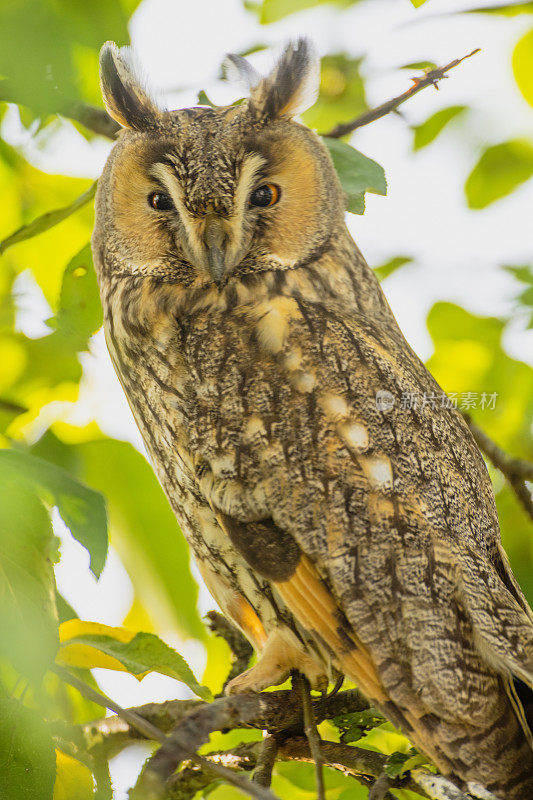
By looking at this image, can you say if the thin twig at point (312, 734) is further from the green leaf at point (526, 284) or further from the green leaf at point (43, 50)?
the green leaf at point (43, 50)

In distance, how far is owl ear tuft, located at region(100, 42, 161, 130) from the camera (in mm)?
1958

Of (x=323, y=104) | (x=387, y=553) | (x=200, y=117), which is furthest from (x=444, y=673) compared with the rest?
(x=323, y=104)

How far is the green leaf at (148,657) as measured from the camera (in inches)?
58.5

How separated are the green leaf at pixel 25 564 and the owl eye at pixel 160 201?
0.91 meters

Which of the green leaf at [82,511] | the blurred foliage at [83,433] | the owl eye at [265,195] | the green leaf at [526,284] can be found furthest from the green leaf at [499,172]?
the green leaf at [82,511]

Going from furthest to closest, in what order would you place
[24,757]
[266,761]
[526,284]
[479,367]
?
1. [479,367]
2. [526,284]
3. [266,761]
4. [24,757]

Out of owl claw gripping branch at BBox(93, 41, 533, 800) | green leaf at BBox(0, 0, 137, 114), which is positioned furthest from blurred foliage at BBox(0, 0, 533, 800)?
owl claw gripping branch at BBox(93, 41, 533, 800)

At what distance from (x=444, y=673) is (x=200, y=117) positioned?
136 centimetres

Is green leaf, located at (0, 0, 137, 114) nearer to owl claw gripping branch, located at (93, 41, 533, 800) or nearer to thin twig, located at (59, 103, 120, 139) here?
owl claw gripping branch, located at (93, 41, 533, 800)

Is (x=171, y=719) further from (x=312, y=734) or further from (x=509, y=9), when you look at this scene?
(x=509, y=9)

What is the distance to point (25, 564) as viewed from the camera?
1149 mm

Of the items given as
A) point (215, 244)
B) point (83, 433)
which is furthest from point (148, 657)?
point (215, 244)

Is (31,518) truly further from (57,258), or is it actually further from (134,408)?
(57,258)

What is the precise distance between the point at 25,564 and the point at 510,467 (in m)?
Answer: 1.60
